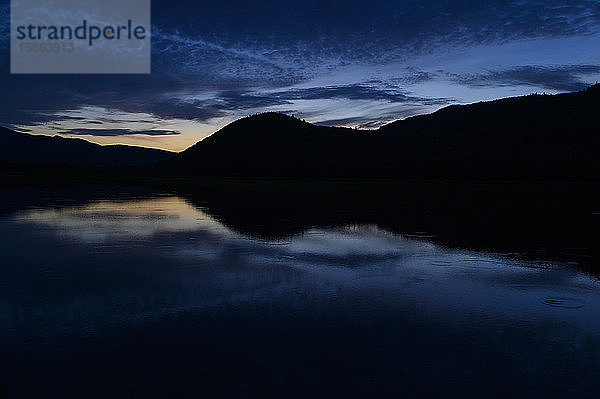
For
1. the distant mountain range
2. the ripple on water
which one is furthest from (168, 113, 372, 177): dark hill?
the ripple on water

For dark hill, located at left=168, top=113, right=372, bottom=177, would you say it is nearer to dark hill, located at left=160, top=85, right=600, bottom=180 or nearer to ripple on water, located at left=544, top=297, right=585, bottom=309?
dark hill, located at left=160, top=85, right=600, bottom=180

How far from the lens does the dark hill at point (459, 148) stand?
117062mm

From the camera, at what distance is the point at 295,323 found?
8.86m

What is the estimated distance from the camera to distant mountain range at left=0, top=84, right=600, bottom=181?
384 ft

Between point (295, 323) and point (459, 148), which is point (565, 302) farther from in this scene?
point (459, 148)

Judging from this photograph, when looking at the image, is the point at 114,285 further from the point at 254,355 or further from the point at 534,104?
the point at 534,104

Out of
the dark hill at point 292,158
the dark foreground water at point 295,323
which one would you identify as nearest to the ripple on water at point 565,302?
the dark foreground water at point 295,323

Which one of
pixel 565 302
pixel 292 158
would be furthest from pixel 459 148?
pixel 565 302

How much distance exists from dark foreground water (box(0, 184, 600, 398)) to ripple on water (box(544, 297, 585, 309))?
0.06m

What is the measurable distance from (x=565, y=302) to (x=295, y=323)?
658 centimetres

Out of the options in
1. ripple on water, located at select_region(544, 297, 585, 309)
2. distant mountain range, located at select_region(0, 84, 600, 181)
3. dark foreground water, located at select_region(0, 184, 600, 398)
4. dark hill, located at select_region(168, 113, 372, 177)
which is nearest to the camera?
dark foreground water, located at select_region(0, 184, 600, 398)

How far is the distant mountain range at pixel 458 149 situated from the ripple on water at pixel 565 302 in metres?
101

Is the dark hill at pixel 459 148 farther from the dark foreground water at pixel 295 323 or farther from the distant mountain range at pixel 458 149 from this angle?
the dark foreground water at pixel 295 323

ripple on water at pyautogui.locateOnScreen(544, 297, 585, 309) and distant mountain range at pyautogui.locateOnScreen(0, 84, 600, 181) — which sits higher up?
distant mountain range at pyautogui.locateOnScreen(0, 84, 600, 181)
